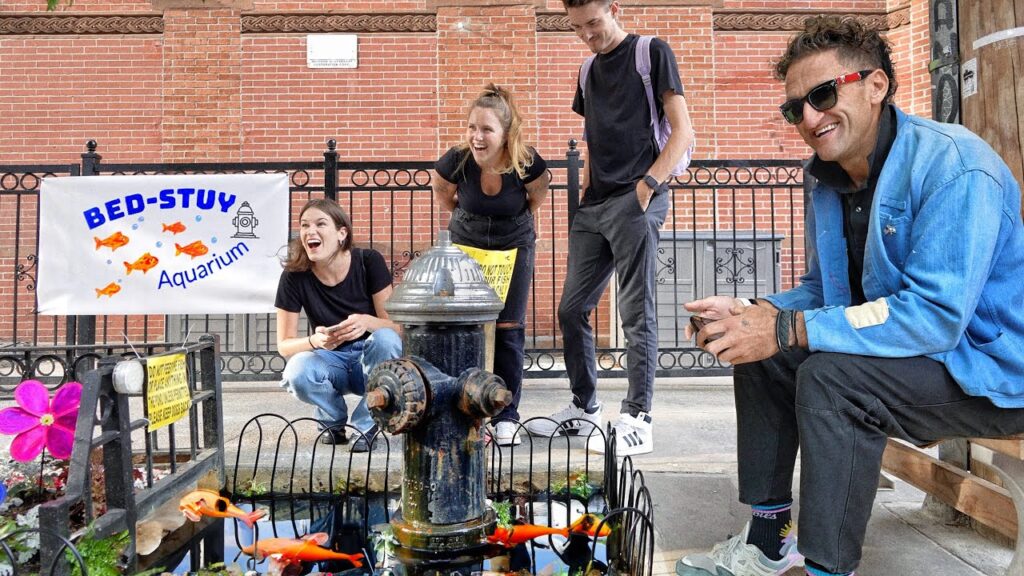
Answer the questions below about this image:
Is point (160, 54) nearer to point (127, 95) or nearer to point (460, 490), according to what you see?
point (127, 95)

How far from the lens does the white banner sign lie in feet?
17.1

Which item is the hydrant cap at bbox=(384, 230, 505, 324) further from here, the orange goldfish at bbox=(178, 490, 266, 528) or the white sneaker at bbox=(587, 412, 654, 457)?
the white sneaker at bbox=(587, 412, 654, 457)

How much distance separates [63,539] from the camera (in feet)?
Answer: 5.48

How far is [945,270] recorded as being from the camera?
1.67m

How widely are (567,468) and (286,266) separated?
168cm

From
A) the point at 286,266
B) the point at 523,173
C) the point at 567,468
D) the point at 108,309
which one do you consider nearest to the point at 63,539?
the point at 567,468

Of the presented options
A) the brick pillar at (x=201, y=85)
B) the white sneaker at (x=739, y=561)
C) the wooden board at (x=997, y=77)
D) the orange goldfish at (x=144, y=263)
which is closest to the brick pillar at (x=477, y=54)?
the brick pillar at (x=201, y=85)

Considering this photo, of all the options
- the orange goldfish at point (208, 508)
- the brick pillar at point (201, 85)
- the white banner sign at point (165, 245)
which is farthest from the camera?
the brick pillar at point (201, 85)

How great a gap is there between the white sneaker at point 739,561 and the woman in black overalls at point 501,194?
4.25 feet

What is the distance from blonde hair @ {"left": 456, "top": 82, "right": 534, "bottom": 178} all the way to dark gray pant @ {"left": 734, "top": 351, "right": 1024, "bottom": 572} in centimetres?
190

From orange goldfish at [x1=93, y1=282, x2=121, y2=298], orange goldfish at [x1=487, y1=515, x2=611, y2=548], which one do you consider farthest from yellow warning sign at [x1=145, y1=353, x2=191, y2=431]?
orange goldfish at [x1=93, y1=282, x2=121, y2=298]

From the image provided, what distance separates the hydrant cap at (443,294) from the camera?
69.8 inches

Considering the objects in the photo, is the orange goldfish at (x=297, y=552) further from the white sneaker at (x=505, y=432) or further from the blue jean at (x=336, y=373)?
the white sneaker at (x=505, y=432)

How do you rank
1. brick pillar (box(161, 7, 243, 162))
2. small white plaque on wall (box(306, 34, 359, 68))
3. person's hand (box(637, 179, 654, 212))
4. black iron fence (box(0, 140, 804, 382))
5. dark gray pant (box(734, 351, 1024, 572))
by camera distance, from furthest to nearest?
small white plaque on wall (box(306, 34, 359, 68)) < brick pillar (box(161, 7, 243, 162)) < black iron fence (box(0, 140, 804, 382)) < person's hand (box(637, 179, 654, 212)) < dark gray pant (box(734, 351, 1024, 572))
